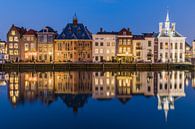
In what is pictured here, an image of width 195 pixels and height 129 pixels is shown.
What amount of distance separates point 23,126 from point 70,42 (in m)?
62.9

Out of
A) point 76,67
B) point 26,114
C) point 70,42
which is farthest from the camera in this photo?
point 70,42

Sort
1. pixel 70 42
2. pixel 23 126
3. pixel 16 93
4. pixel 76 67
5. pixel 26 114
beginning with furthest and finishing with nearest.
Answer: pixel 70 42, pixel 76 67, pixel 16 93, pixel 26 114, pixel 23 126

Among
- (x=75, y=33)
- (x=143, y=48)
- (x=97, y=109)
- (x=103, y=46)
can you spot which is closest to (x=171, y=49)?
(x=143, y=48)

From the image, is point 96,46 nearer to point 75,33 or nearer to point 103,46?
point 103,46

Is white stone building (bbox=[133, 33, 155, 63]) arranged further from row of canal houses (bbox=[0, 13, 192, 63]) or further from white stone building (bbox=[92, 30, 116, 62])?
white stone building (bbox=[92, 30, 116, 62])

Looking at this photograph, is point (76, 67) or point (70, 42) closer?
point (76, 67)

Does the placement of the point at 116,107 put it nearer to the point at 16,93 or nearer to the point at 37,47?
the point at 16,93

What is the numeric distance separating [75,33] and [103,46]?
24.1 ft

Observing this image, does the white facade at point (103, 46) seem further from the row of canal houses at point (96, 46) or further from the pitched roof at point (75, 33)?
the pitched roof at point (75, 33)

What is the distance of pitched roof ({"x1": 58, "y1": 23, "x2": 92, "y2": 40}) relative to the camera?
3268 inches

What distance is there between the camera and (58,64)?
73375 millimetres

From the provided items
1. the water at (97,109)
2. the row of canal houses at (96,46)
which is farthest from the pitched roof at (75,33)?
the water at (97,109)

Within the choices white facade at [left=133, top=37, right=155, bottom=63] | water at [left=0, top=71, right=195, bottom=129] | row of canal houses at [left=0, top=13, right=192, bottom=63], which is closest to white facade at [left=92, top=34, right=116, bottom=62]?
row of canal houses at [left=0, top=13, right=192, bottom=63]

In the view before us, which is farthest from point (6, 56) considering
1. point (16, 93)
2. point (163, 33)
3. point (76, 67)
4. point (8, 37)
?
point (16, 93)
